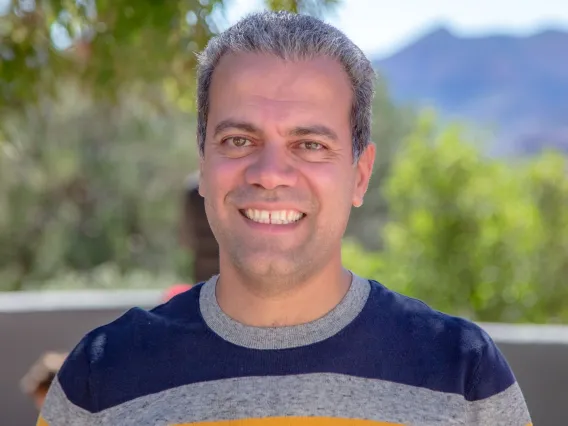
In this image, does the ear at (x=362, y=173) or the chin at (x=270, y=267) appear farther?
the ear at (x=362, y=173)

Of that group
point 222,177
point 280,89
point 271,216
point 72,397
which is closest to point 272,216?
point 271,216

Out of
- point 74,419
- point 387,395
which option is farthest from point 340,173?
point 74,419

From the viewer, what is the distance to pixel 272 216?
4.92ft

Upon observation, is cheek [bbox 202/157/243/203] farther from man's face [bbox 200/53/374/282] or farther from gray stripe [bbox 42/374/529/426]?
gray stripe [bbox 42/374/529/426]

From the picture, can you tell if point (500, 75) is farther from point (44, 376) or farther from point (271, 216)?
point (271, 216)

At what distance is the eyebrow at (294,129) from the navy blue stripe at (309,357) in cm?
30

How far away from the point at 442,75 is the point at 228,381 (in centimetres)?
5375

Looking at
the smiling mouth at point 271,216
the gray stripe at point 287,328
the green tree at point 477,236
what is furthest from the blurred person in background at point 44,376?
the green tree at point 477,236

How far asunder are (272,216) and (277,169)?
8 centimetres

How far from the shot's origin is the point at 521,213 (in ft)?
24.0

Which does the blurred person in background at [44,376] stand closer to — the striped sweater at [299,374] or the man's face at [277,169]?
the striped sweater at [299,374]

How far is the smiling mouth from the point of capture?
58.9 inches

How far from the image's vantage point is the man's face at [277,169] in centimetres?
149

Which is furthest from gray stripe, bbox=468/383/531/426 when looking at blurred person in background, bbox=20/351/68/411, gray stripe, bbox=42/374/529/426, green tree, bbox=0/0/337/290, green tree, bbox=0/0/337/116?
green tree, bbox=0/0/337/290
